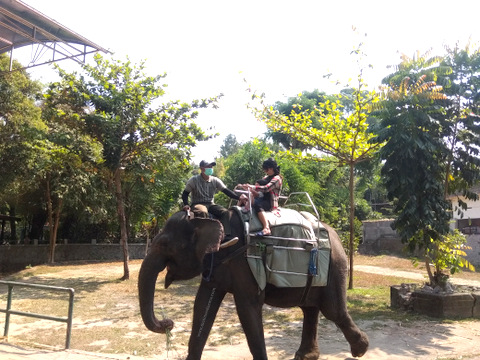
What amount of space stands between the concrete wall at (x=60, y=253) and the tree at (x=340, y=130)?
14.6 metres

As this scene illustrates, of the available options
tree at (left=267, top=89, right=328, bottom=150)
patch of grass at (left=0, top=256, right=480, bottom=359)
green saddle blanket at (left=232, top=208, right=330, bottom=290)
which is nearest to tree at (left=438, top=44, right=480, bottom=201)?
patch of grass at (left=0, top=256, right=480, bottom=359)

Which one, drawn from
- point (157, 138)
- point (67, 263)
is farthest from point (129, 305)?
point (67, 263)

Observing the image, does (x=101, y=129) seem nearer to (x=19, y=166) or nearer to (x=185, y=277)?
(x=19, y=166)

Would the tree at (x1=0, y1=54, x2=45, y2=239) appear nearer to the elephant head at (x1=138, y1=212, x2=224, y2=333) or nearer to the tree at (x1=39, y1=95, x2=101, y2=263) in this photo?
the tree at (x1=39, y1=95, x2=101, y2=263)

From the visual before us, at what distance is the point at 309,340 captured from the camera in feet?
21.4

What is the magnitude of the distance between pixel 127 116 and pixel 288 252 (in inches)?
398

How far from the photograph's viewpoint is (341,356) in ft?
22.4

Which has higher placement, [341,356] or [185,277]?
[185,277]

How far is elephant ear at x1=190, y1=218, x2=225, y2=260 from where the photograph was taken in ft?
17.1

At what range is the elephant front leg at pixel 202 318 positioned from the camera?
5.52 metres

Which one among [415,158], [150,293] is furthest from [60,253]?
[150,293]

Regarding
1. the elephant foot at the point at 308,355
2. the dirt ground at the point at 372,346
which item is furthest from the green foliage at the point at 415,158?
the elephant foot at the point at 308,355

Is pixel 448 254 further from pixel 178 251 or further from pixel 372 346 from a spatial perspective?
pixel 178 251

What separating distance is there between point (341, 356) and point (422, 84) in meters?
6.36
